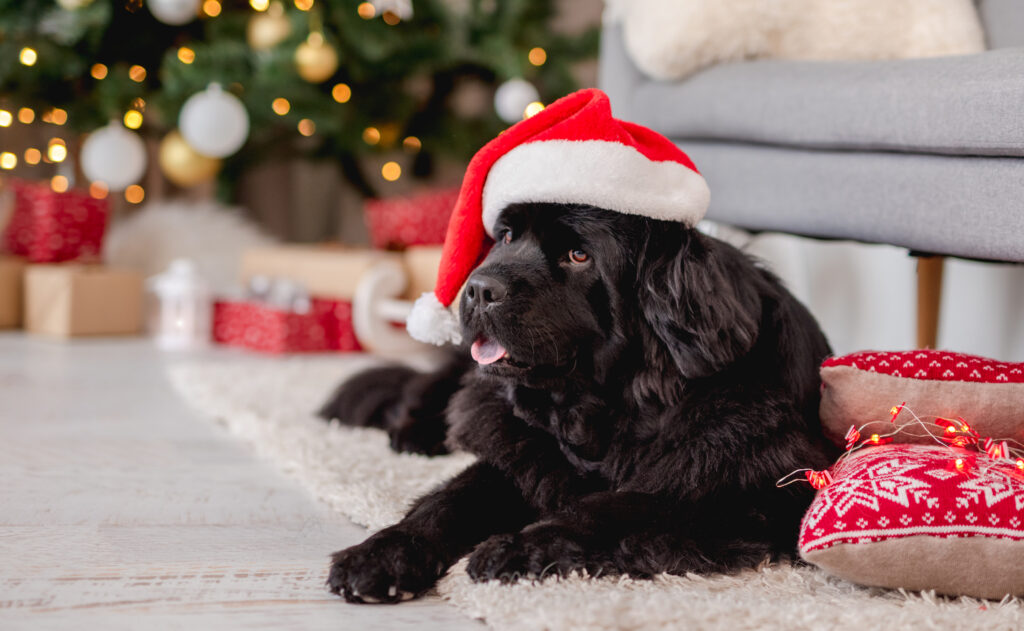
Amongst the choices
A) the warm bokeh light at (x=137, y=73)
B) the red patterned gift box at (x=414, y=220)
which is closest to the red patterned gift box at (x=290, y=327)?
the red patterned gift box at (x=414, y=220)

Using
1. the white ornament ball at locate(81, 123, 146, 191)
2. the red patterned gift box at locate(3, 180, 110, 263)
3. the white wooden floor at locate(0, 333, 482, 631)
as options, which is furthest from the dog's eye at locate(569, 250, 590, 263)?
the red patterned gift box at locate(3, 180, 110, 263)

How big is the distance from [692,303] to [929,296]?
118 cm

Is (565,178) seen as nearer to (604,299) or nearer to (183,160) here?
(604,299)

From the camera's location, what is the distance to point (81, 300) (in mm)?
3436

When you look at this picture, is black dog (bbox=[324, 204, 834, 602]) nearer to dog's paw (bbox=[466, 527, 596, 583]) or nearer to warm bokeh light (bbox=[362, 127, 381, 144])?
dog's paw (bbox=[466, 527, 596, 583])

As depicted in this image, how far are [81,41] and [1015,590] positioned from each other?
379 cm

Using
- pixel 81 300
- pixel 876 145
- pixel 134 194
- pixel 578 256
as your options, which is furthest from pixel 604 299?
pixel 134 194

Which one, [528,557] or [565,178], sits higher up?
[565,178]

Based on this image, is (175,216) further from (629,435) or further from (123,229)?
(629,435)

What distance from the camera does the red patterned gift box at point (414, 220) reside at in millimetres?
3279

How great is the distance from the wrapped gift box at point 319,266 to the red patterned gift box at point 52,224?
2.11ft

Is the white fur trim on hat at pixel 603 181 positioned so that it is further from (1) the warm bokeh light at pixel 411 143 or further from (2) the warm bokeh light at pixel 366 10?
(1) the warm bokeh light at pixel 411 143

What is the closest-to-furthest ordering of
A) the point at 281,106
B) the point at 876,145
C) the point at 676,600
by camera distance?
the point at 676,600 < the point at 876,145 < the point at 281,106

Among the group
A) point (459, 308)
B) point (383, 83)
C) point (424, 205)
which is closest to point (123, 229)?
point (383, 83)
